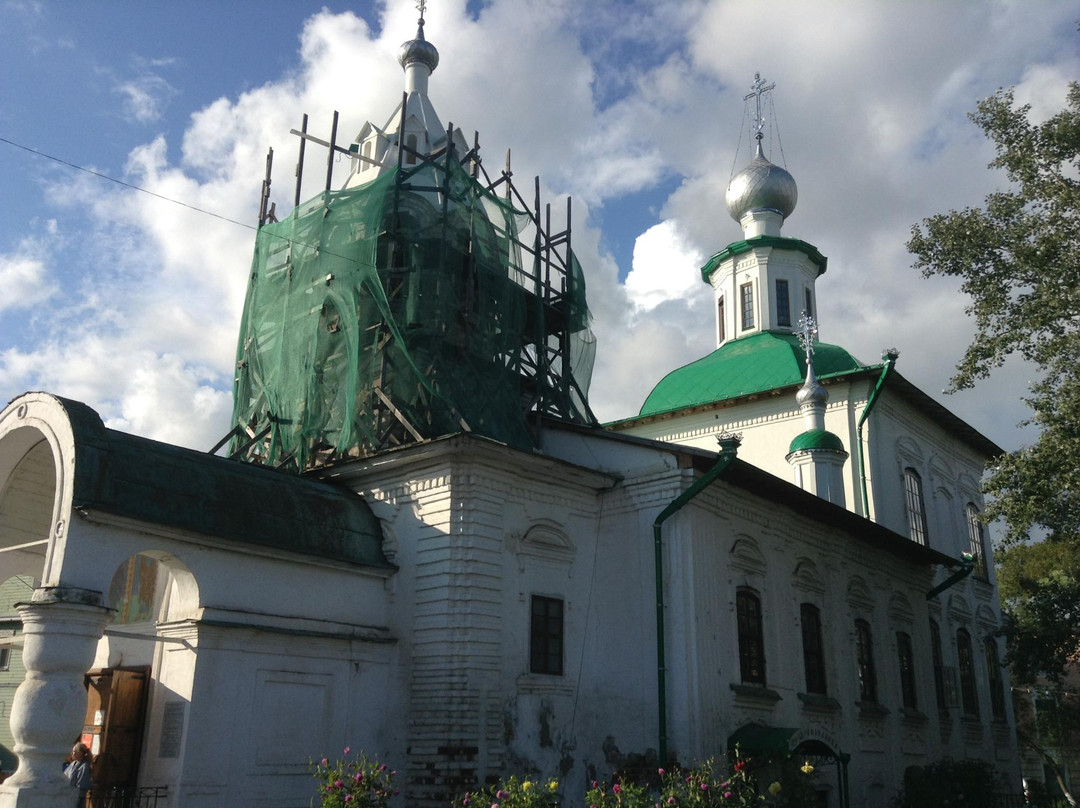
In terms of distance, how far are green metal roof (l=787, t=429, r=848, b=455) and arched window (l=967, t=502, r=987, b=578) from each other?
614 cm

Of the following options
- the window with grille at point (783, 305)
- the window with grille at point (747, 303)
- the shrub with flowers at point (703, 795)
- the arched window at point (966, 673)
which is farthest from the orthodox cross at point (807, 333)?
the shrub with flowers at point (703, 795)

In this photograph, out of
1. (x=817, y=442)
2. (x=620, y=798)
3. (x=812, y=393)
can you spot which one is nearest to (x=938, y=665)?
(x=817, y=442)

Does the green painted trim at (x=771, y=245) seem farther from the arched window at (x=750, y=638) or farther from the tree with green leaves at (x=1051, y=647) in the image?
the arched window at (x=750, y=638)

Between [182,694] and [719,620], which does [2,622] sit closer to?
[182,694]

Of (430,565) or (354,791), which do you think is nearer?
(354,791)

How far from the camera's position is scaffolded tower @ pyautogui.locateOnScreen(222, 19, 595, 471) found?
571 inches

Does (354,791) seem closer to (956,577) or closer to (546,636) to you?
(546,636)

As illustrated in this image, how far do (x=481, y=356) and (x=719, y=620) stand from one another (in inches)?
207

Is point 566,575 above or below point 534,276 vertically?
below

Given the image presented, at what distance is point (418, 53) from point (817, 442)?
36.0 feet

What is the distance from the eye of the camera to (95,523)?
9977mm

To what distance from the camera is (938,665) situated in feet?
65.6

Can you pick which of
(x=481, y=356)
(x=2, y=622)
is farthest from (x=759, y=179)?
(x=2, y=622)

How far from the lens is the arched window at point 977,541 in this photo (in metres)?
23.3
